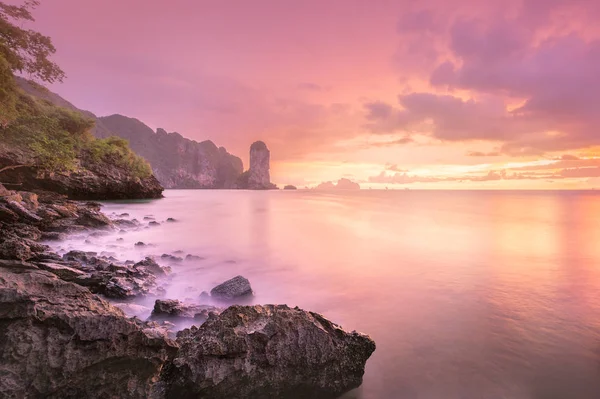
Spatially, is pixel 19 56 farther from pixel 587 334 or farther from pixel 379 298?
pixel 587 334

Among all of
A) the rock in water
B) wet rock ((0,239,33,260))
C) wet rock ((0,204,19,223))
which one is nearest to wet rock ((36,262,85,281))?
wet rock ((0,239,33,260))

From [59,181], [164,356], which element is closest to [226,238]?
[164,356]

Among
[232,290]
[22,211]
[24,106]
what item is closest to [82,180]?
[24,106]

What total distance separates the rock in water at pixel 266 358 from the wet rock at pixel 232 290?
466cm

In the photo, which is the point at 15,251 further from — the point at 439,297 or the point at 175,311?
the point at 439,297

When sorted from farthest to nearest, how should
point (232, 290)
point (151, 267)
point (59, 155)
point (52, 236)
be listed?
1. point (59, 155)
2. point (52, 236)
3. point (151, 267)
4. point (232, 290)

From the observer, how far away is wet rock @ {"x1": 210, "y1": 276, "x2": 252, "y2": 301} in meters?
9.17

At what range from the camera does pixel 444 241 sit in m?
22.9

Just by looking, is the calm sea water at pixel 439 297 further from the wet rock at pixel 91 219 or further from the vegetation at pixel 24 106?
the vegetation at pixel 24 106

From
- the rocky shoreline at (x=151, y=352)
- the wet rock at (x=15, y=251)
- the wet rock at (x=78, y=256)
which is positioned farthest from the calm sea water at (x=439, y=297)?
the wet rock at (x=15, y=251)

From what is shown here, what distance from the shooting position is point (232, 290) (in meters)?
9.34

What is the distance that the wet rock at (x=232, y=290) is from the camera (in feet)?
30.1

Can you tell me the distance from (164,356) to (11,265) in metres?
3.25

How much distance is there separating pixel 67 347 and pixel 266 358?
8.79 ft
